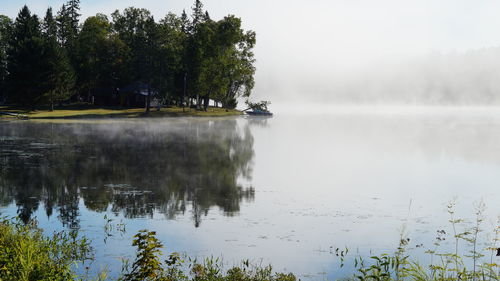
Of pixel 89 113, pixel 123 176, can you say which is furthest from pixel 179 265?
pixel 89 113

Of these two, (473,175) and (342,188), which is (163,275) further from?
(473,175)

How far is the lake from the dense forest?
5155cm

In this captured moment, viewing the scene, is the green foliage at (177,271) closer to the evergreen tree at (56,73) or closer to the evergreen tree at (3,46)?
the evergreen tree at (56,73)

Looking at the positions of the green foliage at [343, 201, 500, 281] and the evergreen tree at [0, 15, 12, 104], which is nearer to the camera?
the green foliage at [343, 201, 500, 281]

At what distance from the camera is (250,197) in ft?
73.0

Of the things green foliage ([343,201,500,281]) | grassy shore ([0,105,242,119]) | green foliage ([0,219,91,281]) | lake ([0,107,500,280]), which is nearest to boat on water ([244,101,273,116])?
grassy shore ([0,105,242,119])

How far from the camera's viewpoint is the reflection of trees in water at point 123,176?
19922 mm

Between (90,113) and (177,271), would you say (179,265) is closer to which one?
(177,271)

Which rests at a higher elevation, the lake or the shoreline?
the shoreline

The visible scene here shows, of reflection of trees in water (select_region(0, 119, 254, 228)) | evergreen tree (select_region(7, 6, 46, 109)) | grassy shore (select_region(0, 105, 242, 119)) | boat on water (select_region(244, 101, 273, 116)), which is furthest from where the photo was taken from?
boat on water (select_region(244, 101, 273, 116))

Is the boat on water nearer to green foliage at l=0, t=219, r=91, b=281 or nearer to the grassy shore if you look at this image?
the grassy shore

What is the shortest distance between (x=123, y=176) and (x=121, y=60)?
8999 centimetres

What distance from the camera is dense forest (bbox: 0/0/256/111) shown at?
88750 millimetres

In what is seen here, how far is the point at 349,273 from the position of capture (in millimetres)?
12750
